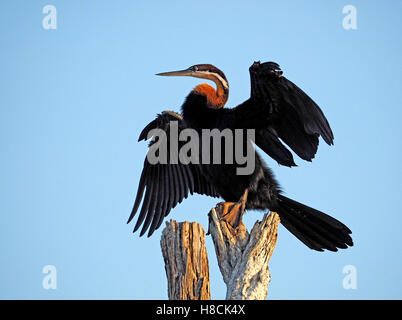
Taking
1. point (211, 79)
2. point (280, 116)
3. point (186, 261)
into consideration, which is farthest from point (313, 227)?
point (211, 79)

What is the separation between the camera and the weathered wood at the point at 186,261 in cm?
426

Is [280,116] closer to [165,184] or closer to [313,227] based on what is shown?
[313,227]

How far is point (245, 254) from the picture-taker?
4270mm

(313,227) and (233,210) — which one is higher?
(233,210)

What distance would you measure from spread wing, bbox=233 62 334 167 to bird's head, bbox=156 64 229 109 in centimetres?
47

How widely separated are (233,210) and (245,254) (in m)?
0.67

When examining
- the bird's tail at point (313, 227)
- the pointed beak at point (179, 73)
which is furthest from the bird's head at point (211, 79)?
the bird's tail at point (313, 227)

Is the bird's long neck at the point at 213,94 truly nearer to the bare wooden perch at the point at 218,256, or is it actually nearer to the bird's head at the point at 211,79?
the bird's head at the point at 211,79

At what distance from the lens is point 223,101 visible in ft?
19.0

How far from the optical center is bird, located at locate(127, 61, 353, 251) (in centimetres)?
492

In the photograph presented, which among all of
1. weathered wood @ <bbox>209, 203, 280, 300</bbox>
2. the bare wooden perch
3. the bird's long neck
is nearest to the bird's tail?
weathered wood @ <bbox>209, 203, 280, 300</bbox>
